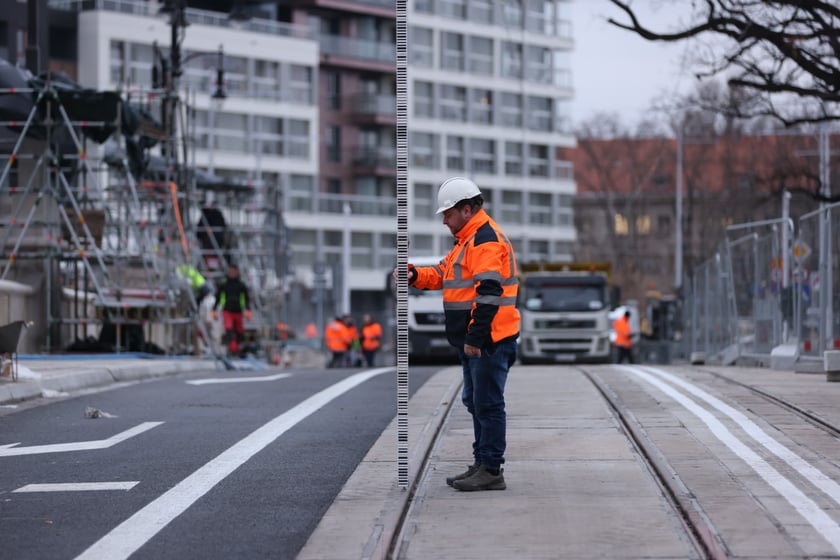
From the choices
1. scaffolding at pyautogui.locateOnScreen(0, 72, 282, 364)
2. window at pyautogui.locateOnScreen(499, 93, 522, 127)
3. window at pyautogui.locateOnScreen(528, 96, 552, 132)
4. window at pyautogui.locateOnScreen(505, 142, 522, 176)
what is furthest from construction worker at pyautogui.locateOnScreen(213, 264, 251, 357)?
window at pyautogui.locateOnScreen(528, 96, 552, 132)

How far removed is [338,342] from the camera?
41.8 metres

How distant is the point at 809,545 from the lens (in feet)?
27.2

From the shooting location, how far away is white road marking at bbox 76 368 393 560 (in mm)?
8508

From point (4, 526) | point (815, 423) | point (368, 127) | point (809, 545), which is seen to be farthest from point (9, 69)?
point (368, 127)

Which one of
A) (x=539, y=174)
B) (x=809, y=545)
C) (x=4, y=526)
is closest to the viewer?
(x=809, y=545)

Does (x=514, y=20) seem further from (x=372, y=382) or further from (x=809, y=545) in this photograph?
(x=809, y=545)

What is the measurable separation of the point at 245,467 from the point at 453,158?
79786 millimetres

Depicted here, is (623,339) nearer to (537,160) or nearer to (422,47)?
(422,47)

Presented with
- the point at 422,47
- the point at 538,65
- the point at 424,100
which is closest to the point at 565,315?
the point at 424,100

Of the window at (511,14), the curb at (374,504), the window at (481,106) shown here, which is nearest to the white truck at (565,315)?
the curb at (374,504)

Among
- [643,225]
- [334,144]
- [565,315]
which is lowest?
[565,315]

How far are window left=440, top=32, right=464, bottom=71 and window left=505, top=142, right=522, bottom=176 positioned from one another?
5.69m

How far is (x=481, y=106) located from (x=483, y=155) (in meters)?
2.73

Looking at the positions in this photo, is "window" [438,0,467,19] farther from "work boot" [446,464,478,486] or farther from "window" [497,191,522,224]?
"work boot" [446,464,478,486]
